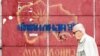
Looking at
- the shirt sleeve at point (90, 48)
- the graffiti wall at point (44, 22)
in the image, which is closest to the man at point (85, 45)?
the shirt sleeve at point (90, 48)

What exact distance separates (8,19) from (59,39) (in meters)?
1.31

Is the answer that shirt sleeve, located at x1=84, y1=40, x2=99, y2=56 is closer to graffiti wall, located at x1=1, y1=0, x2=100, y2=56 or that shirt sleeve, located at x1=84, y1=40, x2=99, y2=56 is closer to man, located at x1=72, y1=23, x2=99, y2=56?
man, located at x1=72, y1=23, x2=99, y2=56

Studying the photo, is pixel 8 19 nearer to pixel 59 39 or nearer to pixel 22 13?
pixel 22 13

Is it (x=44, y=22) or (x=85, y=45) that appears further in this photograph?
(x=44, y=22)

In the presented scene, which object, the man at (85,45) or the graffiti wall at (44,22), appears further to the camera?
the graffiti wall at (44,22)

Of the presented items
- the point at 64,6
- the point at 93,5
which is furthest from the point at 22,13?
the point at 93,5

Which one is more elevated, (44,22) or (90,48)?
(44,22)

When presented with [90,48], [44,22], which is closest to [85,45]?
[90,48]

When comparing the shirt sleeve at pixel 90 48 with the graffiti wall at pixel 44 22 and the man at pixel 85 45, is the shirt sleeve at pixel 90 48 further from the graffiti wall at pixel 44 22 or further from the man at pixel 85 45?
the graffiti wall at pixel 44 22

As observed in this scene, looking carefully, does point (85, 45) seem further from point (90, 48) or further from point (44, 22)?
point (44, 22)

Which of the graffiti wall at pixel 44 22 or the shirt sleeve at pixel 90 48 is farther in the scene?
the graffiti wall at pixel 44 22

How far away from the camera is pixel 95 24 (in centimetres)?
995

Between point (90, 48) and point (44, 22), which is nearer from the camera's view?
point (90, 48)

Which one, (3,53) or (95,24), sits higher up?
(95,24)
